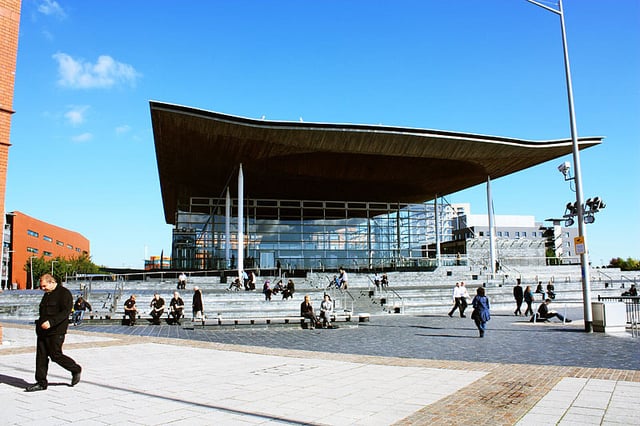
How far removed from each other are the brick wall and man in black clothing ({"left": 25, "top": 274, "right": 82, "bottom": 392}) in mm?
6178

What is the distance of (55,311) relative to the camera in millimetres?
7441

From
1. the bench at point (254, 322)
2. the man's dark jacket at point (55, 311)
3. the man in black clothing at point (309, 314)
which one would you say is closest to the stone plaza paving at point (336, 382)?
the man's dark jacket at point (55, 311)

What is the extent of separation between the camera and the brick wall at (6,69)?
12.4 m

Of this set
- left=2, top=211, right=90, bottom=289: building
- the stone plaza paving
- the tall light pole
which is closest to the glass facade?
the tall light pole

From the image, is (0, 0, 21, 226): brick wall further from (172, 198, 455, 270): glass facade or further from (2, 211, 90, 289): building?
(2, 211, 90, 289): building

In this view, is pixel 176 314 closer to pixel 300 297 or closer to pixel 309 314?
pixel 309 314

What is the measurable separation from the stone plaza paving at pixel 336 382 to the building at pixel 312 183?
846 inches

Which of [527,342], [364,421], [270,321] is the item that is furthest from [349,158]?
[364,421]

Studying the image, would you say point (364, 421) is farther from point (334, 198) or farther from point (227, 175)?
point (334, 198)

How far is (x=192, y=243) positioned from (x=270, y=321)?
101 ft

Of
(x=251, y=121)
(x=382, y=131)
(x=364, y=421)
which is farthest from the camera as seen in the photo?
(x=382, y=131)

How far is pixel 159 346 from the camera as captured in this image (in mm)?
12875

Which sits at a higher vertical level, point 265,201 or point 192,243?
point 265,201

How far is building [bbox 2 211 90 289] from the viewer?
80.2 m
